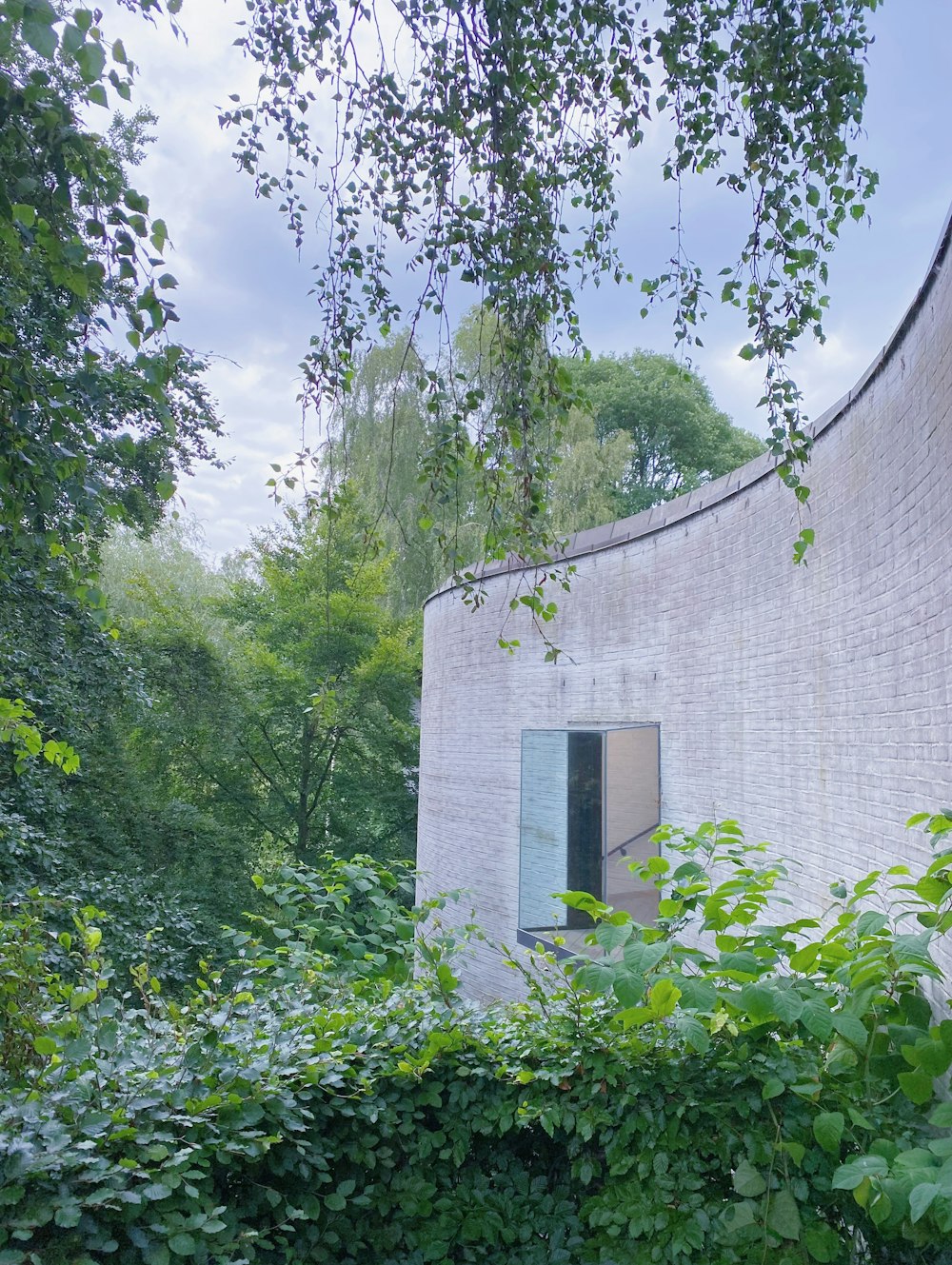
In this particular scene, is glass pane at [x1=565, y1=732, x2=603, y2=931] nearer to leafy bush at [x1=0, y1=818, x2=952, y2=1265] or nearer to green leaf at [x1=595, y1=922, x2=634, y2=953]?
leafy bush at [x1=0, y1=818, x2=952, y2=1265]

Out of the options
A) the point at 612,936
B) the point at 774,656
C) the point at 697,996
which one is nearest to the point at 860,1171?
the point at 697,996

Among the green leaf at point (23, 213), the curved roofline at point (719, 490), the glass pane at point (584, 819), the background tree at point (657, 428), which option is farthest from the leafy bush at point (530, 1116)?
the background tree at point (657, 428)

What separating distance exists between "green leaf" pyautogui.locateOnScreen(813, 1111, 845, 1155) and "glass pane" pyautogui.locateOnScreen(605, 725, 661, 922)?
4.11 m

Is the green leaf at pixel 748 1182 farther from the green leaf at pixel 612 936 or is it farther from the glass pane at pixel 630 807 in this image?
the glass pane at pixel 630 807

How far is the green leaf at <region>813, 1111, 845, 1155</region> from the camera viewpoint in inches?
77.1

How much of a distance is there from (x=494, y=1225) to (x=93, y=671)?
6067 mm

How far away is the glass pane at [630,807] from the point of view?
6.19 metres

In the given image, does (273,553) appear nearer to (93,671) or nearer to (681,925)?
(93,671)

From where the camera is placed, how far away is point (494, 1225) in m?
2.26

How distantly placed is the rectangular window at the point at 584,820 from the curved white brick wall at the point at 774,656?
206mm

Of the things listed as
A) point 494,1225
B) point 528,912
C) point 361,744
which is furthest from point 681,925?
point 361,744

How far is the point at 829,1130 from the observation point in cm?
Result: 196

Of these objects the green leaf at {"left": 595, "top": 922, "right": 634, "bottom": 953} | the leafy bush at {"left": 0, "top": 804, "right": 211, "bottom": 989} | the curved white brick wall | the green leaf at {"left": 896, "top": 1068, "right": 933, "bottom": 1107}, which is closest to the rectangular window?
the curved white brick wall

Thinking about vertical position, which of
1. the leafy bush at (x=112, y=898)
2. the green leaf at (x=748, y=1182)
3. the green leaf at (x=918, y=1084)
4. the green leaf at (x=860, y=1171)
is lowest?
the leafy bush at (x=112, y=898)
